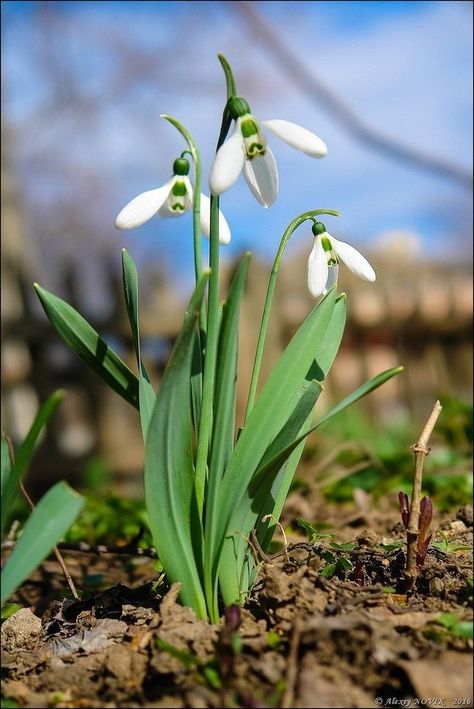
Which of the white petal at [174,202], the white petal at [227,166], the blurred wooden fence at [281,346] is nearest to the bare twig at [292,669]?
the white petal at [227,166]

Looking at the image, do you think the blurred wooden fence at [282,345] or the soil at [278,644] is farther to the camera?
the blurred wooden fence at [282,345]

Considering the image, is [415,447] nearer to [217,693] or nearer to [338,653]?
[338,653]

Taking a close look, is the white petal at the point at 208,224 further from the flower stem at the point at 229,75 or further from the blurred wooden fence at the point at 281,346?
the blurred wooden fence at the point at 281,346

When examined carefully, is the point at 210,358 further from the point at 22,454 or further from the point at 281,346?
the point at 281,346

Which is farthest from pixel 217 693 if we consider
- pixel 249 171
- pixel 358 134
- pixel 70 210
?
pixel 70 210

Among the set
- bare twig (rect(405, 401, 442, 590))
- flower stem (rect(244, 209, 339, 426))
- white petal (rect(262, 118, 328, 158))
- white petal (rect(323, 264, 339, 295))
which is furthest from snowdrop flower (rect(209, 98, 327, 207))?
bare twig (rect(405, 401, 442, 590))

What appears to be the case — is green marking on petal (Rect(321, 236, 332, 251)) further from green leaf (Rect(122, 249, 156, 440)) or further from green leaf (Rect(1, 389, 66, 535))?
green leaf (Rect(1, 389, 66, 535))

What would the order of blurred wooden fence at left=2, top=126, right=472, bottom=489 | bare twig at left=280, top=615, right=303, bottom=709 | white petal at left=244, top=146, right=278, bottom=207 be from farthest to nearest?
blurred wooden fence at left=2, top=126, right=472, bottom=489
white petal at left=244, top=146, right=278, bottom=207
bare twig at left=280, top=615, right=303, bottom=709

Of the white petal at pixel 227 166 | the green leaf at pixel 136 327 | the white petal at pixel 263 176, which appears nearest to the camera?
the white petal at pixel 227 166
